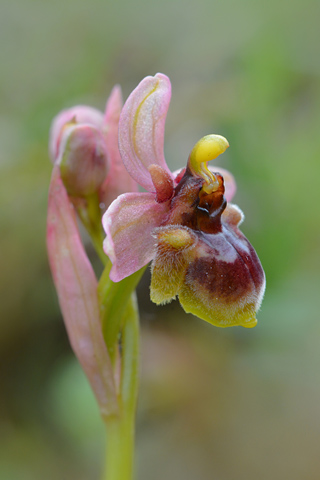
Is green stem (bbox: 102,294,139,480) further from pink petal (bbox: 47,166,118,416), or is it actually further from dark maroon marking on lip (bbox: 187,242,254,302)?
dark maroon marking on lip (bbox: 187,242,254,302)

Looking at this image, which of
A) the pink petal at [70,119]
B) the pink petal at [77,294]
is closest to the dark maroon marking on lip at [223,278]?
the pink petal at [77,294]

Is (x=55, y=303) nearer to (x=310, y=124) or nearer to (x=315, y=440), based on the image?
(x=315, y=440)

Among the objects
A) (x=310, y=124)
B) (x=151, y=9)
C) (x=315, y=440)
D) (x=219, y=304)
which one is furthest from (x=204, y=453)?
(x=151, y=9)

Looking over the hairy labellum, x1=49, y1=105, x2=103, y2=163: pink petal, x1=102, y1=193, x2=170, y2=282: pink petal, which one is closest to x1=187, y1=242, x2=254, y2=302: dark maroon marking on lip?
the hairy labellum

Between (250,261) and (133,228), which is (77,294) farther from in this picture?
(250,261)

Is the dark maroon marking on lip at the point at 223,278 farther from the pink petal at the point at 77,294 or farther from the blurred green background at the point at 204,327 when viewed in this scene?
the blurred green background at the point at 204,327
